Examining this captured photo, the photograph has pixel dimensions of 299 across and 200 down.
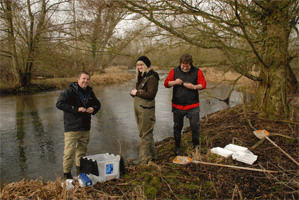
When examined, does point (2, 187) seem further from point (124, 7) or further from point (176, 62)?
point (176, 62)

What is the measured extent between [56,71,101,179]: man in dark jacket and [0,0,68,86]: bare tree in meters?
12.9

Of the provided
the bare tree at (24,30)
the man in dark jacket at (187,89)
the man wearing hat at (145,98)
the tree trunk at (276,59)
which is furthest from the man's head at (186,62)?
the bare tree at (24,30)

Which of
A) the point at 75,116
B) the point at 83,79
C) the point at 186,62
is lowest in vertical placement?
the point at 75,116

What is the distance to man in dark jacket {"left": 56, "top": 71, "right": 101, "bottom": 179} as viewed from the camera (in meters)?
3.50

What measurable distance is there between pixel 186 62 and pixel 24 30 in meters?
15.9

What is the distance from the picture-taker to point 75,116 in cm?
357

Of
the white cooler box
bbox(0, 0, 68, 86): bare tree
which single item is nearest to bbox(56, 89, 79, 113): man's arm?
the white cooler box

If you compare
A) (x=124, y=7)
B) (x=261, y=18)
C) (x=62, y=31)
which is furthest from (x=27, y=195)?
(x=62, y=31)

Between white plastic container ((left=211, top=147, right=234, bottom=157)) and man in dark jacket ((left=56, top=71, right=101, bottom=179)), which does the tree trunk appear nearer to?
white plastic container ((left=211, top=147, right=234, bottom=157))

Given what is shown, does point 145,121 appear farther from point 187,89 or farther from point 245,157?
point 245,157

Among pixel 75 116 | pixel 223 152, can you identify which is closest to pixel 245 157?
pixel 223 152

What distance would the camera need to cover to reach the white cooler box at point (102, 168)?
125 inches

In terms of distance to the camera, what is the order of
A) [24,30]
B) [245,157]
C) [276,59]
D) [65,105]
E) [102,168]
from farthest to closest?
[24,30] < [276,59] < [245,157] < [65,105] < [102,168]

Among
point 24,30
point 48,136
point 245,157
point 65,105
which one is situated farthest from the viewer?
point 24,30
